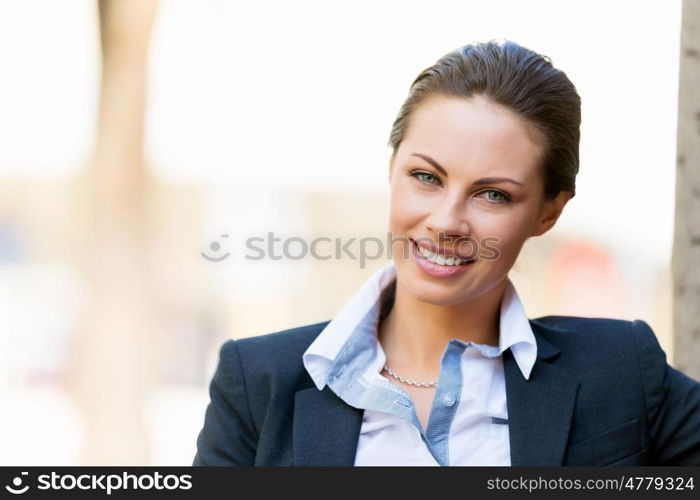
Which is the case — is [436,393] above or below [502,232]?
below

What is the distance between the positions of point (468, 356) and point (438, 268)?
0.26 meters

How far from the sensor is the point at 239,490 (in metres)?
2.06

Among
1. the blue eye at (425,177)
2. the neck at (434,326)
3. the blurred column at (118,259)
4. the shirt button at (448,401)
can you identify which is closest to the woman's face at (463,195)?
the blue eye at (425,177)

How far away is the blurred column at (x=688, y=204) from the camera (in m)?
2.39

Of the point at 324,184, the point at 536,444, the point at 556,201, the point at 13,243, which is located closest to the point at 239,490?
the point at 536,444

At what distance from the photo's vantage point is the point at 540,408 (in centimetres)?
211

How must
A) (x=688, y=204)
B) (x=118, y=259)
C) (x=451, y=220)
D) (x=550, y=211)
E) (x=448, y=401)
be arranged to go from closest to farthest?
1. (x=451, y=220)
2. (x=448, y=401)
3. (x=550, y=211)
4. (x=688, y=204)
5. (x=118, y=259)

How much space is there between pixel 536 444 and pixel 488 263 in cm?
40

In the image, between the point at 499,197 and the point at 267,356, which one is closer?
the point at 499,197

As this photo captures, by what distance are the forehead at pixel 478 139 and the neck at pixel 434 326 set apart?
34cm

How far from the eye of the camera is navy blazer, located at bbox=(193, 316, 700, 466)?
209 cm

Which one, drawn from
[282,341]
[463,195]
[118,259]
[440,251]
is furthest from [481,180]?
[118,259]

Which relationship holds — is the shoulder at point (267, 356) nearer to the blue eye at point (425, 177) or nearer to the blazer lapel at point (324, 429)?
the blazer lapel at point (324, 429)

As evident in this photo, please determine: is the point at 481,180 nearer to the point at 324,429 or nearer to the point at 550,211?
the point at 550,211
